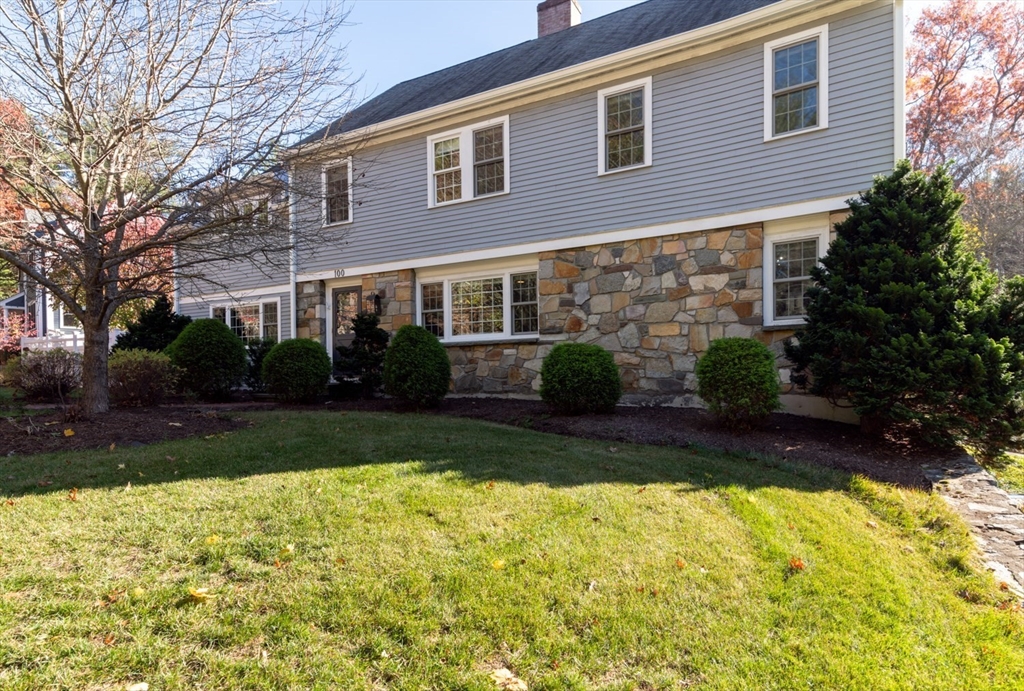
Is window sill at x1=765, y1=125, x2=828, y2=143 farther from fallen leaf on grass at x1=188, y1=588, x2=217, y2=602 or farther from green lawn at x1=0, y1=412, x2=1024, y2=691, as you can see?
fallen leaf on grass at x1=188, y1=588, x2=217, y2=602

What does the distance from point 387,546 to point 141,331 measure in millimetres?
11514

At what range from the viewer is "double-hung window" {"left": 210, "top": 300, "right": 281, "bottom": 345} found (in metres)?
13.8

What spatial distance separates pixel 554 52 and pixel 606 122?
2.47m

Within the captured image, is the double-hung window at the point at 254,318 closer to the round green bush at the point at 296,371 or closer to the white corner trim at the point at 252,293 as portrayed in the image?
the white corner trim at the point at 252,293

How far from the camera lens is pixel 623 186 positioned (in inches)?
373

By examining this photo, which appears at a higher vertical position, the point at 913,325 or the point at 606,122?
the point at 606,122

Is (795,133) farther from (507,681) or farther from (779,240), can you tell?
(507,681)

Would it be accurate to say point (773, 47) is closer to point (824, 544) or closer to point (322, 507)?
point (824, 544)

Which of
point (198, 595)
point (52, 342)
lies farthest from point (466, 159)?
point (52, 342)

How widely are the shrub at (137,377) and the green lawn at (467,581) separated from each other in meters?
3.74

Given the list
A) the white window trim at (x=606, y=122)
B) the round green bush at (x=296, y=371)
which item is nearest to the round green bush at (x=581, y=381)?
the white window trim at (x=606, y=122)

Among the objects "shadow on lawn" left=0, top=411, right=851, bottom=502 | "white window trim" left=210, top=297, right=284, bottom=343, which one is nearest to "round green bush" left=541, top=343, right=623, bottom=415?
"shadow on lawn" left=0, top=411, right=851, bottom=502

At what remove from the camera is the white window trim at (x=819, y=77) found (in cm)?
797

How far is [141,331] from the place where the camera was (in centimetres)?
1254
